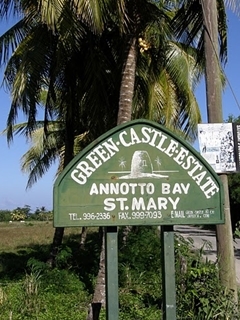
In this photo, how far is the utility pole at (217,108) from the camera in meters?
6.64

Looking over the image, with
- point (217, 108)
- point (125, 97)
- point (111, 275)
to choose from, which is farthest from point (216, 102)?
point (125, 97)

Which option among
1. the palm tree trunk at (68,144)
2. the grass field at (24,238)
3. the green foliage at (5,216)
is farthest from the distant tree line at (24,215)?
the palm tree trunk at (68,144)

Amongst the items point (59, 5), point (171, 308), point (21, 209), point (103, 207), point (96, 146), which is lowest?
point (171, 308)

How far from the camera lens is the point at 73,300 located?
1038 centimetres

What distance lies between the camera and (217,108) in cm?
689

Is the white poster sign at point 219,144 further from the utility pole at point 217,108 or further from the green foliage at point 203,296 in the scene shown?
the green foliage at point 203,296

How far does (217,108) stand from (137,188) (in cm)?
268

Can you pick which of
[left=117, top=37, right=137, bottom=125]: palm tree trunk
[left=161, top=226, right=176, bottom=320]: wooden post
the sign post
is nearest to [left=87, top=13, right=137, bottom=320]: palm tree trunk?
[left=117, top=37, right=137, bottom=125]: palm tree trunk

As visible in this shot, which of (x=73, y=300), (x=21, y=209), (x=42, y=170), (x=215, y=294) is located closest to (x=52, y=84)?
(x=73, y=300)

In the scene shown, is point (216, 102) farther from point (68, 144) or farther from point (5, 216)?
point (5, 216)

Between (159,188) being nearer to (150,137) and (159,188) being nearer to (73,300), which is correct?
(150,137)

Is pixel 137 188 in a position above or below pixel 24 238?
below

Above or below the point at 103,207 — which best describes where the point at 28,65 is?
above

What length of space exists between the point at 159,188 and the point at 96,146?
0.61 meters
